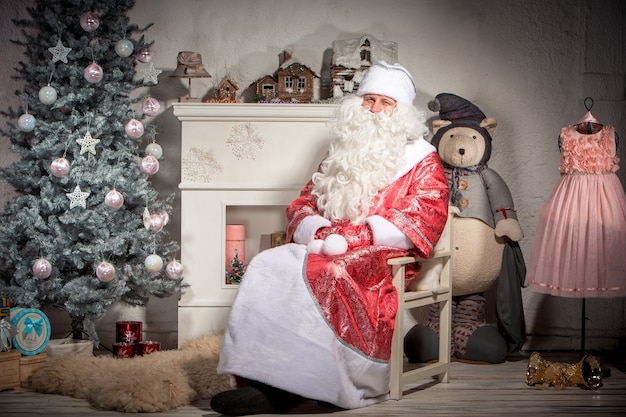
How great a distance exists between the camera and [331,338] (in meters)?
3.56

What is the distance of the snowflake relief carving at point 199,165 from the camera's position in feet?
16.3

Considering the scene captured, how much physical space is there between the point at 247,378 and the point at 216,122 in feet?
6.14

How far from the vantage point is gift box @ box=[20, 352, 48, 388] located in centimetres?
427

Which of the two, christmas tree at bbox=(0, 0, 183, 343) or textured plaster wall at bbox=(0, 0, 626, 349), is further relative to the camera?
textured plaster wall at bbox=(0, 0, 626, 349)

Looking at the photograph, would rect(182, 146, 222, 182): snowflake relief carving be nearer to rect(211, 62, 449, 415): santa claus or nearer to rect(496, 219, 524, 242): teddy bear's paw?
rect(211, 62, 449, 415): santa claus

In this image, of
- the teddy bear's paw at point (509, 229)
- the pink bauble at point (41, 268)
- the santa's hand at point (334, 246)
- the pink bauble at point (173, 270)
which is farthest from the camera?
the teddy bear's paw at point (509, 229)

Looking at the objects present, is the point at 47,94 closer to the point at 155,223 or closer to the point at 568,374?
the point at 155,223

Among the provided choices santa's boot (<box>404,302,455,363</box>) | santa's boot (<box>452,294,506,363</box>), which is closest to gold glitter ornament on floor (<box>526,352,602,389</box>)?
santa's boot (<box>452,294,506,363</box>)

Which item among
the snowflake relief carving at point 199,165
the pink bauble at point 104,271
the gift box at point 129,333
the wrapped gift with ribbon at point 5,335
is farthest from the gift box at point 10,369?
the snowflake relief carving at point 199,165

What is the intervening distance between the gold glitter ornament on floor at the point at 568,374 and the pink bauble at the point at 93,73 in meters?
2.67

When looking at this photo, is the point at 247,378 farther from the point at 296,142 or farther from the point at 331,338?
the point at 296,142

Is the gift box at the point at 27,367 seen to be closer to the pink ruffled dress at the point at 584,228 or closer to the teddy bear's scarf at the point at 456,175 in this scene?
the teddy bear's scarf at the point at 456,175

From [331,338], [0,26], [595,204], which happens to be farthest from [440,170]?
[0,26]

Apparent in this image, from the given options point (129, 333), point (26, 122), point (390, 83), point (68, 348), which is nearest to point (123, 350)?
point (129, 333)
